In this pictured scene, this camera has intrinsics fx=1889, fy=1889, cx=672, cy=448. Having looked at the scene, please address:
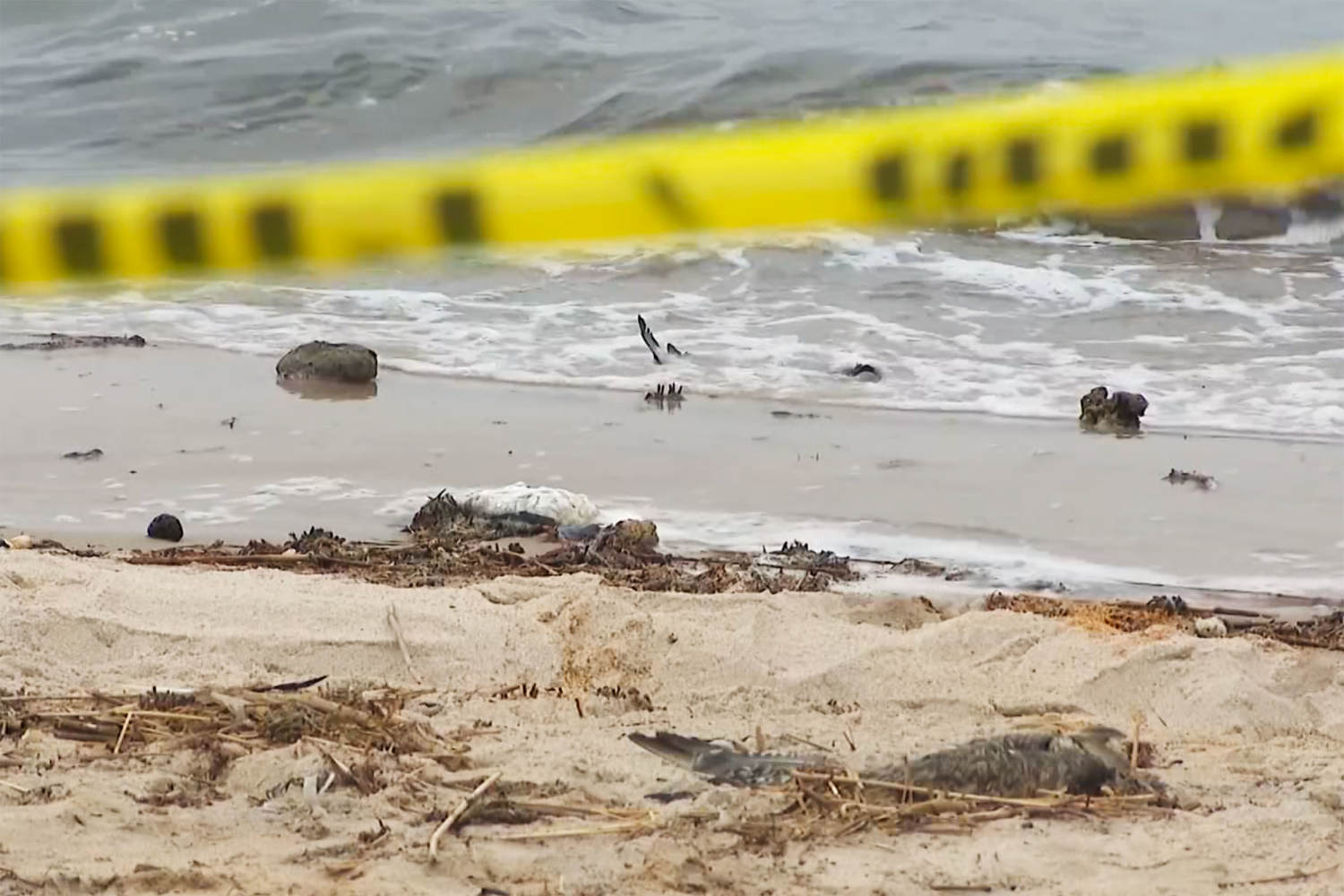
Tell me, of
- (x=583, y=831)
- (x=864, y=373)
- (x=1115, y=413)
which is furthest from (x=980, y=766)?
(x=864, y=373)

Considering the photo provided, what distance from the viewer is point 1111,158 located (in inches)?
64.5

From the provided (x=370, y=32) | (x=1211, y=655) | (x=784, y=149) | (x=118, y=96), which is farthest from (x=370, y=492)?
(x=370, y=32)

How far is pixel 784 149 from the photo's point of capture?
171 centimetres

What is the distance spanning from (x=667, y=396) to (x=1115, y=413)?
1.67m

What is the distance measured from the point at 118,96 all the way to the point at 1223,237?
30.4 feet

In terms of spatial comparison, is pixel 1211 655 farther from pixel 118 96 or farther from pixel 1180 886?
pixel 118 96

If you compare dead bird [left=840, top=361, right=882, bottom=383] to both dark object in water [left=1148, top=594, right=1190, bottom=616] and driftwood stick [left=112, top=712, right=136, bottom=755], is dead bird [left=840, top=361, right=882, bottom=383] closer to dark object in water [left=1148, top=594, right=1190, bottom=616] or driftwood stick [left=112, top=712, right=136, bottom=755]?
dark object in water [left=1148, top=594, right=1190, bottom=616]

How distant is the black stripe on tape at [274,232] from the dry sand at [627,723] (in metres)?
1.18

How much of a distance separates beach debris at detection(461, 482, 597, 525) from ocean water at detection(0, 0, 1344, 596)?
433mm

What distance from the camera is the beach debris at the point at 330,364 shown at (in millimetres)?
7320

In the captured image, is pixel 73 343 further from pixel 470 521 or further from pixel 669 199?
pixel 669 199

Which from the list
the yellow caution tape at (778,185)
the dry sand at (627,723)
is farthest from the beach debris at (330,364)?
the yellow caution tape at (778,185)

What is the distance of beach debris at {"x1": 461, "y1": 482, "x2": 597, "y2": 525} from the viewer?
5316mm

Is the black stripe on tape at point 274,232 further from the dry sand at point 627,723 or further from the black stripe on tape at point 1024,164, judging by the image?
the dry sand at point 627,723
